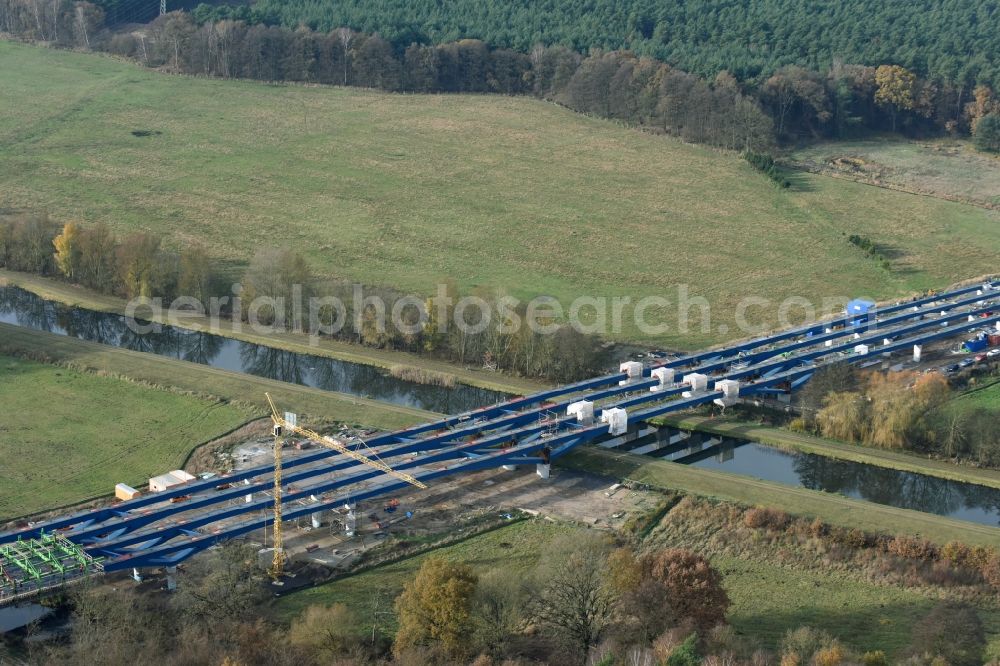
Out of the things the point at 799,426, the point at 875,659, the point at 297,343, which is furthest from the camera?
the point at 297,343

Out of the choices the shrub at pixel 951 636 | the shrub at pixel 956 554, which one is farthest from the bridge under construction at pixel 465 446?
the shrub at pixel 951 636

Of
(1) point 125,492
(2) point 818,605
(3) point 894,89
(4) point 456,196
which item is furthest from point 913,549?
(3) point 894,89

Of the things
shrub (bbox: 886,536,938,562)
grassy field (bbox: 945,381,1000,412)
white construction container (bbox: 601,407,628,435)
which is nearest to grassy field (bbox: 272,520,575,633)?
white construction container (bbox: 601,407,628,435)

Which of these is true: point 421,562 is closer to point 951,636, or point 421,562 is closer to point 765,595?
point 765,595

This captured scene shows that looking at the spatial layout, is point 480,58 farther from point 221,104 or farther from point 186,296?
point 186,296

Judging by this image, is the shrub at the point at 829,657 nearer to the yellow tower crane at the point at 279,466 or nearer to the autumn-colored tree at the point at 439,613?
the autumn-colored tree at the point at 439,613

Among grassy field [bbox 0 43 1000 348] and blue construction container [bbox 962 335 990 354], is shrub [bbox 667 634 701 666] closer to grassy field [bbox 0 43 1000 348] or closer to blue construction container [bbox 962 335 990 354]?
grassy field [bbox 0 43 1000 348]
